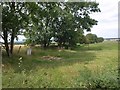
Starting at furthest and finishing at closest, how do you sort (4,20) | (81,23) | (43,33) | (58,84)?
(81,23) → (43,33) → (4,20) → (58,84)

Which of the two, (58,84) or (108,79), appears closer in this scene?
(108,79)

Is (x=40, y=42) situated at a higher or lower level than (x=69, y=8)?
lower

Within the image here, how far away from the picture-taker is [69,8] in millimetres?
60469

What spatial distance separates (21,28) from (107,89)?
19756 millimetres

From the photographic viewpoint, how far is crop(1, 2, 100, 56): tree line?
29.1m

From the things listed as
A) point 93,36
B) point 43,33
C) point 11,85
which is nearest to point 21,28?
point 11,85

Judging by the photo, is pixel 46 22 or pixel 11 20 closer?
pixel 11 20

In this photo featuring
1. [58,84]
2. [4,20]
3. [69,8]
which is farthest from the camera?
[69,8]

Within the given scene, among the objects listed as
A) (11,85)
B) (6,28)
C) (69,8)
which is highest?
(69,8)

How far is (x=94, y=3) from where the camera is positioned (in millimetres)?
62500

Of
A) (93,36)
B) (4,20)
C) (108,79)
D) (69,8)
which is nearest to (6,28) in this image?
(4,20)

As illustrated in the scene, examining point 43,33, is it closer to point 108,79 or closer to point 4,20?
point 4,20

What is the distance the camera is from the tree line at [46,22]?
29.1m

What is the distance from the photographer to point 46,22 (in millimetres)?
→ 56344
